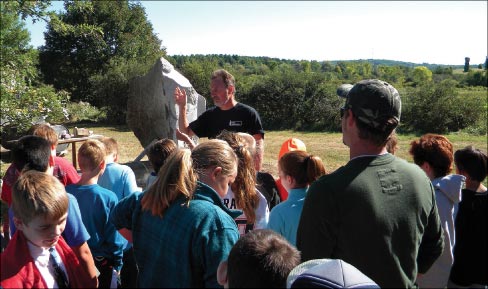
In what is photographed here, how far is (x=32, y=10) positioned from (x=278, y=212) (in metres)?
4.09

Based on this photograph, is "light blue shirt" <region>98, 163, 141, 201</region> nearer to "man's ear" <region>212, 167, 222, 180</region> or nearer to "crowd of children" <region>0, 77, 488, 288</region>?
"crowd of children" <region>0, 77, 488, 288</region>

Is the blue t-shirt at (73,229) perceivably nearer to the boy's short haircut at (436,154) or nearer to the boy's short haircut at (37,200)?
the boy's short haircut at (37,200)

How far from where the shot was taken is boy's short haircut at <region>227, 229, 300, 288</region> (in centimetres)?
143

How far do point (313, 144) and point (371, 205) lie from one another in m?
12.3

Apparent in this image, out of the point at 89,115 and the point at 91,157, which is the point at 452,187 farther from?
the point at 89,115

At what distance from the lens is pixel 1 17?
4484 millimetres

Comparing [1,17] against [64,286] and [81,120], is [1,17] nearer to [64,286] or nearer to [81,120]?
[64,286]

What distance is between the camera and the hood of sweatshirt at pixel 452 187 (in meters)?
2.83

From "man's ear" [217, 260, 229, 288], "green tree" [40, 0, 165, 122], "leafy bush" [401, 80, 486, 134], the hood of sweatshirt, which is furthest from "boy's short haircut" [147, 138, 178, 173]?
"green tree" [40, 0, 165, 122]

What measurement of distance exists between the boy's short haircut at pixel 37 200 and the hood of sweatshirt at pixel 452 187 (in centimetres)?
237

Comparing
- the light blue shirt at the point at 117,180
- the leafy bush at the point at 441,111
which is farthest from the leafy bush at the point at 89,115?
the light blue shirt at the point at 117,180

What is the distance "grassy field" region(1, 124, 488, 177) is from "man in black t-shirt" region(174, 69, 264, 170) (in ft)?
15.7

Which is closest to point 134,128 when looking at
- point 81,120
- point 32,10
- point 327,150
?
point 32,10

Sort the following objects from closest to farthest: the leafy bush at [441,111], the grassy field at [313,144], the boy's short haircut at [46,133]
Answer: the boy's short haircut at [46,133] < the grassy field at [313,144] < the leafy bush at [441,111]
